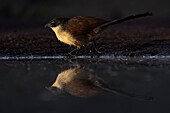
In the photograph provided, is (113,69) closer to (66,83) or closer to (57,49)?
(66,83)

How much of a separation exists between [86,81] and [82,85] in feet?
0.78

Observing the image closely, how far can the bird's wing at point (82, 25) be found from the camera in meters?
6.67

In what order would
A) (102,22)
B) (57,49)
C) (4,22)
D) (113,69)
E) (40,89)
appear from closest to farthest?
(40,89), (113,69), (102,22), (57,49), (4,22)

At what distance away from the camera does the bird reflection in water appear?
3.84 meters

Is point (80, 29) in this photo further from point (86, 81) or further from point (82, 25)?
point (86, 81)

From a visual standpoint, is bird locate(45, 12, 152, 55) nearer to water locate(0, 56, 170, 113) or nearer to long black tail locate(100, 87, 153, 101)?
water locate(0, 56, 170, 113)

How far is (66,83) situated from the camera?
4.38 m

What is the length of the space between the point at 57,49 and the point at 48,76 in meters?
2.68

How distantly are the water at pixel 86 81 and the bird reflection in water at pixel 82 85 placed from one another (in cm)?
1

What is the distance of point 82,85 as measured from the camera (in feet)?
13.9

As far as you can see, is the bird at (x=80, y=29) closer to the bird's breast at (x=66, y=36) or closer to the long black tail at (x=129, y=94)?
the bird's breast at (x=66, y=36)

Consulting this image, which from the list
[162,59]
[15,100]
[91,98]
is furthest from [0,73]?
[162,59]

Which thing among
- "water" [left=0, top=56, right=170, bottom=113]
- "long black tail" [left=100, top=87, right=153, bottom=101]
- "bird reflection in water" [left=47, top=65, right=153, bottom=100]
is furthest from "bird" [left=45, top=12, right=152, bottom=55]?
"long black tail" [left=100, top=87, right=153, bottom=101]

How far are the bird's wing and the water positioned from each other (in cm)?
56
